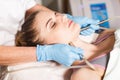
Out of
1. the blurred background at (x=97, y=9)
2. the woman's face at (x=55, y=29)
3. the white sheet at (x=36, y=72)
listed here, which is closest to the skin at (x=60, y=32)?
the woman's face at (x=55, y=29)

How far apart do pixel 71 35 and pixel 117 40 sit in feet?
0.88

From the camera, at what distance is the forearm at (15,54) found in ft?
4.09

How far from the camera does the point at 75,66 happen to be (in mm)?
1312

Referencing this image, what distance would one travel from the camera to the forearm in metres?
1.25

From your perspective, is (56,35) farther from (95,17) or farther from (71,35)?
(95,17)

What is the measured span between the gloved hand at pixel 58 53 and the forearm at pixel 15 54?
0.14 feet

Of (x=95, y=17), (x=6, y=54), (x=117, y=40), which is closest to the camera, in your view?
(x=6, y=54)

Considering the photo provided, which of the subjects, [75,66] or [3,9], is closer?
[75,66]

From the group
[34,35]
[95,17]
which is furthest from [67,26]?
[95,17]

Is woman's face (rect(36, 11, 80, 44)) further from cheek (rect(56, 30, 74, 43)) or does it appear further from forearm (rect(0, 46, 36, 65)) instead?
forearm (rect(0, 46, 36, 65))

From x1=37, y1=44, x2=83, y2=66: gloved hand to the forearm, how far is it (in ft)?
0.14

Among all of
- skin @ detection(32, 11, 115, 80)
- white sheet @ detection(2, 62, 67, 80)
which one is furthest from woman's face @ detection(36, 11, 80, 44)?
white sheet @ detection(2, 62, 67, 80)

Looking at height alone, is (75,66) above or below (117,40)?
below

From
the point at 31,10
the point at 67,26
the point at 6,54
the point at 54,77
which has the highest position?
the point at 31,10
